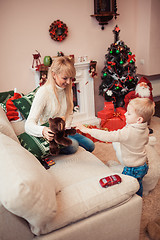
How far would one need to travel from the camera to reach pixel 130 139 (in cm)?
140

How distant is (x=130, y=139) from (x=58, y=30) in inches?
92.9

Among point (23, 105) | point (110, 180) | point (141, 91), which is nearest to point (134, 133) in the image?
point (110, 180)

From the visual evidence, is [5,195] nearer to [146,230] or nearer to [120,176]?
[120,176]

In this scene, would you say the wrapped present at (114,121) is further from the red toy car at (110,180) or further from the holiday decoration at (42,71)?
the red toy car at (110,180)

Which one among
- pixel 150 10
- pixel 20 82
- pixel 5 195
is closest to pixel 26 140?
pixel 5 195

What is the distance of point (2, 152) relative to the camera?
1059 mm

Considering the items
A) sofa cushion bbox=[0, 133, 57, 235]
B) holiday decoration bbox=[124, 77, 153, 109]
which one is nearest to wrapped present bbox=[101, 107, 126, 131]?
holiday decoration bbox=[124, 77, 153, 109]

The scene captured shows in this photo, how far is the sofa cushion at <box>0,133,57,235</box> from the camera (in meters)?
0.84

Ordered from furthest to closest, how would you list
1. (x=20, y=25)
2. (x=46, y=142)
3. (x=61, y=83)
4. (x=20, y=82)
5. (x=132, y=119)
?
(x=20, y=82) → (x=20, y=25) → (x=61, y=83) → (x=46, y=142) → (x=132, y=119)

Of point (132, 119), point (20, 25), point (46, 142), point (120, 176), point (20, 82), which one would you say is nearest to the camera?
point (120, 176)

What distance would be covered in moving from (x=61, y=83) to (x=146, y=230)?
131 cm

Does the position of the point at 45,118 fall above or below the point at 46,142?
above

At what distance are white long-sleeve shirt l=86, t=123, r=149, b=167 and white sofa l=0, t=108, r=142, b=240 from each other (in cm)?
28

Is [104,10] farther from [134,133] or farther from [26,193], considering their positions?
[26,193]
